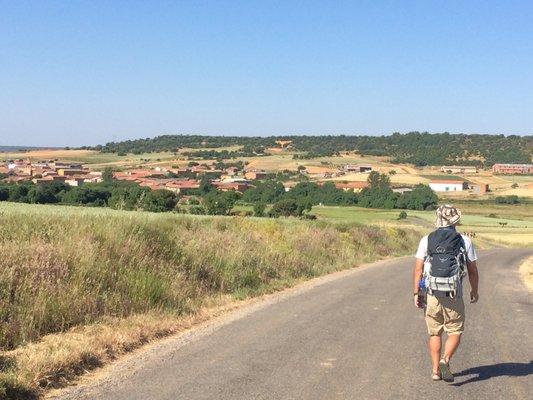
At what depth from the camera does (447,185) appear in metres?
120

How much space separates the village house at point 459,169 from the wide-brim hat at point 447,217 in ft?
490

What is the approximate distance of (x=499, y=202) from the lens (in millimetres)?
104812

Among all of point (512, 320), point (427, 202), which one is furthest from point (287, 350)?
point (427, 202)

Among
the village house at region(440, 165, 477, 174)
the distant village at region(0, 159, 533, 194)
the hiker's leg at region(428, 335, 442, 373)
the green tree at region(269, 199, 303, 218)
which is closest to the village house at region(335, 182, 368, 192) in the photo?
the distant village at region(0, 159, 533, 194)

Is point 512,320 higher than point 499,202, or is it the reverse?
point 512,320

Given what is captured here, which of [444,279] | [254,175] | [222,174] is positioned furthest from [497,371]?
[254,175]

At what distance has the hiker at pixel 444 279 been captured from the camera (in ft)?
21.5

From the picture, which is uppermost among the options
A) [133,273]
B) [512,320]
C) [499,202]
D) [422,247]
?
[422,247]

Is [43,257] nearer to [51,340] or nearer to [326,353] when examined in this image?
[51,340]

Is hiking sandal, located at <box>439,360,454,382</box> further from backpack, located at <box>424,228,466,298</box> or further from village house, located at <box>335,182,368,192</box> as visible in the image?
village house, located at <box>335,182,368,192</box>

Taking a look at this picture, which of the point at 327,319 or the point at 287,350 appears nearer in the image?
the point at 287,350

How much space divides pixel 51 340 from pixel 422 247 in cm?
467

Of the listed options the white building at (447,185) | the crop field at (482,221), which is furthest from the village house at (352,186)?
the crop field at (482,221)

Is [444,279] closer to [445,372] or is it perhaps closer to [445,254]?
[445,254]
